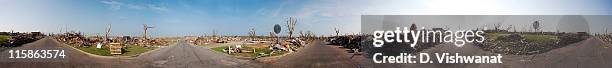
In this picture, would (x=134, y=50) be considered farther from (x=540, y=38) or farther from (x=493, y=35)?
(x=540, y=38)

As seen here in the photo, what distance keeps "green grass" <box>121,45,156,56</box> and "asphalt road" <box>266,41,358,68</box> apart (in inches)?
62.5

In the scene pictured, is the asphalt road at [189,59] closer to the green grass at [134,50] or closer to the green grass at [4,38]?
the green grass at [134,50]

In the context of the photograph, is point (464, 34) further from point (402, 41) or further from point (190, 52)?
point (190, 52)

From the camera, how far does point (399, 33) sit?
9742 millimetres

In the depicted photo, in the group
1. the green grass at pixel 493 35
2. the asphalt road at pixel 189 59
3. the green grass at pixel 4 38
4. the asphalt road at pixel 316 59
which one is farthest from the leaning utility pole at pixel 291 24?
the green grass at pixel 4 38

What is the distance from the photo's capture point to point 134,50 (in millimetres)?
10000

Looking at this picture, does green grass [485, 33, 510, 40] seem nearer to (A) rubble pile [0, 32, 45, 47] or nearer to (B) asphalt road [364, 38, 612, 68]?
(B) asphalt road [364, 38, 612, 68]

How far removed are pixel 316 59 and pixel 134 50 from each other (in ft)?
7.49

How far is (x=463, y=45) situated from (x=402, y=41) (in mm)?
738

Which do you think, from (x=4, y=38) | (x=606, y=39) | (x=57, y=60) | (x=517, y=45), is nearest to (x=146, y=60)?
(x=57, y=60)

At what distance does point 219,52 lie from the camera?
9.95 meters

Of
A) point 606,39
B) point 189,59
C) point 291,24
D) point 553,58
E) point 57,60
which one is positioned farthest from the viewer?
point 606,39

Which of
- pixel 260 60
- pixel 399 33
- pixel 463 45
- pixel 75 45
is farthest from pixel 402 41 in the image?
pixel 75 45

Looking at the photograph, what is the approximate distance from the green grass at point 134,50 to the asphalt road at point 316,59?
1.59m
